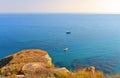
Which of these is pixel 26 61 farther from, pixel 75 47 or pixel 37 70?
pixel 75 47

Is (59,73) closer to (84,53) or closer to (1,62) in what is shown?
(1,62)

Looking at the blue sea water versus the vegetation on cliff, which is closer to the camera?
the vegetation on cliff

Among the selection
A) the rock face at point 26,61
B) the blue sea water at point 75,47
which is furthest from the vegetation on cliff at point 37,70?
the blue sea water at point 75,47

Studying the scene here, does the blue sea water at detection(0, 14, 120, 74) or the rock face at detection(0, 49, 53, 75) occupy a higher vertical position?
the rock face at detection(0, 49, 53, 75)

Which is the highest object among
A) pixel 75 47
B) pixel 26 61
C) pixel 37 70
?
pixel 37 70

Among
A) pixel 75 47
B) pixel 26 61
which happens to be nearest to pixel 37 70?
pixel 26 61

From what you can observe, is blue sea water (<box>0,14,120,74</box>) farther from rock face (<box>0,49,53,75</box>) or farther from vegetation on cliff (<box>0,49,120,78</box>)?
vegetation on cliff (<box>0,49,120,78</box>)

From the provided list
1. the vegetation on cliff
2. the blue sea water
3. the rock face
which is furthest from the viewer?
the blue sea water

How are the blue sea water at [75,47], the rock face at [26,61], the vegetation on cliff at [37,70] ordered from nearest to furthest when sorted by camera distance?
the vegetation on cliff at [37,70]
the rock face at [26,61]
the blue sea water at [75,47]

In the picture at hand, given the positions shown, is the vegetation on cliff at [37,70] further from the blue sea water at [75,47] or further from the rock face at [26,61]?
the blue sea water at [75,47]

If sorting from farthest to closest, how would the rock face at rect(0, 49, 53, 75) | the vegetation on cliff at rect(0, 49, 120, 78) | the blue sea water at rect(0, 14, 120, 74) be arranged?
the blue sea water at rect(0, 14, 120, 74) < the rock face at rect(0, 49, 53, 75) < the vegetation on cliff at rect(0, 49, 120, 78)

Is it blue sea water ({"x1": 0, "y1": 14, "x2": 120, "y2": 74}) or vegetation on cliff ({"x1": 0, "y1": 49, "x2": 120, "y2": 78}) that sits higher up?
vegetation on cliff ({"x1": 0, "y1": 49, "x2": 120, "y2": 78})

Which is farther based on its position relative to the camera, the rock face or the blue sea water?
the blue sea water

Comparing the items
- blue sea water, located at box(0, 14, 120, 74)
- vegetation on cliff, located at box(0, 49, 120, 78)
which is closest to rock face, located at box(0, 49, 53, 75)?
vegetation on cliff, located at box(0, 49, 120, 78)
